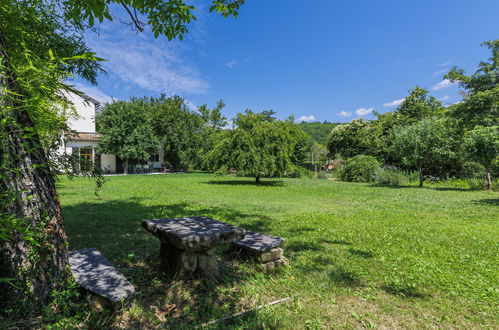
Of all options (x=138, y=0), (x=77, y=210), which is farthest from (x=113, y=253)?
(x=77, y=210)

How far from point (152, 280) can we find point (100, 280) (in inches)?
33.3

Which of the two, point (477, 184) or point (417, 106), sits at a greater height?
point (417, 106)

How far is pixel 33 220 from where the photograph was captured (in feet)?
6.86

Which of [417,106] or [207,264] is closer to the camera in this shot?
[207,264]

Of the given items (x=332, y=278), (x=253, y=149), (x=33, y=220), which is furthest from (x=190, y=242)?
(x=253, y=149)

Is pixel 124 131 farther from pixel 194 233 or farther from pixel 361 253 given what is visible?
pixel 361 253

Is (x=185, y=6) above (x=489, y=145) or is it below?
above

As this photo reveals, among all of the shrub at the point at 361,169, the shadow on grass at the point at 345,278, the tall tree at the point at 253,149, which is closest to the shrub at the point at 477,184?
the shrub at the point at 361,169

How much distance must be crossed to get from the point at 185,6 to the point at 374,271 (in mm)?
4515

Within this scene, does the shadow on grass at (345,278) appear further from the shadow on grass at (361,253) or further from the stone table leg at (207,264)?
the stone table leg at (207,264)

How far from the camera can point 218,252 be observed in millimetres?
4184

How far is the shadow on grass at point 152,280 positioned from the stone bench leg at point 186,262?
9 cm

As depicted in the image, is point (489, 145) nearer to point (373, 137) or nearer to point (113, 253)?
point (113, 253)

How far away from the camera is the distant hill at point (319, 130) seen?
59.9 m
